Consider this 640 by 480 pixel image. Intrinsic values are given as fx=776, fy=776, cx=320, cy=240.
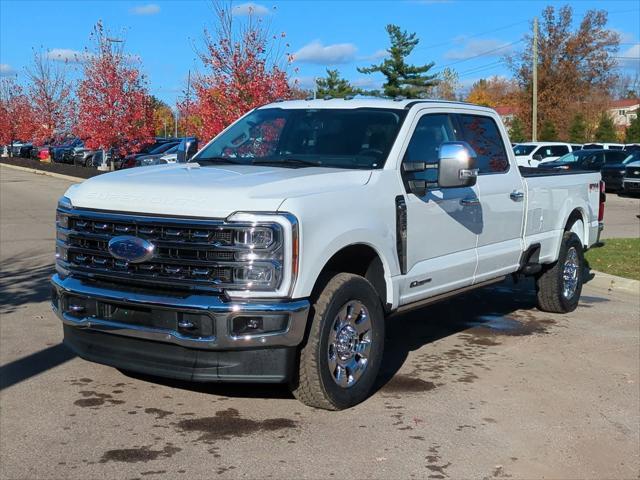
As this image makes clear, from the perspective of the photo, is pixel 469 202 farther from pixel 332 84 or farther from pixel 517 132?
pixel 332 84

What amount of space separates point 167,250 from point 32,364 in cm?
218

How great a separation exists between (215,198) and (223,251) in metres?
0.33

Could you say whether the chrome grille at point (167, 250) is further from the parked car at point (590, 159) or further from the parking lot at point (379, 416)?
the parked car at point (590, 159)

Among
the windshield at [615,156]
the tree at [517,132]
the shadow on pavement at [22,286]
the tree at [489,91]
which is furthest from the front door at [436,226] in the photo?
the tree at [489,91]

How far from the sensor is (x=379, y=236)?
5.35 m

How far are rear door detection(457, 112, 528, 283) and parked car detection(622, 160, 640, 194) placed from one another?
20276 millimetres

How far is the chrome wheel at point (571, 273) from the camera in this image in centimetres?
841

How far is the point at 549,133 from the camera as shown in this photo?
55188mm

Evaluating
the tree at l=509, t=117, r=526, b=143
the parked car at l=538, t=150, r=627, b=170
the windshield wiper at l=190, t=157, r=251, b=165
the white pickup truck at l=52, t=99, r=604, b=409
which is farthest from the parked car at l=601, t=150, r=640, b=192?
the tree at l=509, t=117, r=526, b=143

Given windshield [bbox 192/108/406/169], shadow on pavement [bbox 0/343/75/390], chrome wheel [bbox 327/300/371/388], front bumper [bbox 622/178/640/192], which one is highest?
windshield [bbox 192/108/406/169]

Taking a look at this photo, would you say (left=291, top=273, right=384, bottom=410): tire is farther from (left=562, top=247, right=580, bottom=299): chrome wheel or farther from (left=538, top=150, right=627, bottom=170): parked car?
(left=538, top=150, right=627, bottom=170): parked car

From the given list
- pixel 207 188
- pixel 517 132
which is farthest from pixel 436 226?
pixel 517 132

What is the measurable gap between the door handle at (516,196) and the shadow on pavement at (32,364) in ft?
13.4

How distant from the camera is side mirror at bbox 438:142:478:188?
5.63 metres
